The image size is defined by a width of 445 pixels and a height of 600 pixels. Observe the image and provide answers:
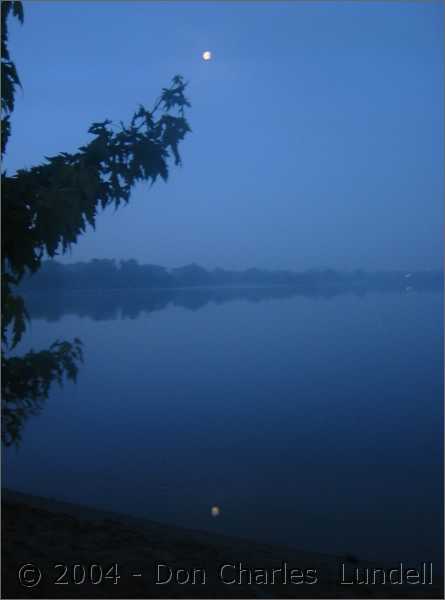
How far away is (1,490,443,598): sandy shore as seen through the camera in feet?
17.0

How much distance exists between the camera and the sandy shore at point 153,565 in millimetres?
5188

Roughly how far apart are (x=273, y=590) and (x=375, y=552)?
2724 mm

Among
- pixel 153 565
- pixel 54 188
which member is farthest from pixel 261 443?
pixel 54 188

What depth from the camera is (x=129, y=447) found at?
12.4m

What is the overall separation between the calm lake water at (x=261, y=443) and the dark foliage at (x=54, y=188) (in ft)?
15.7

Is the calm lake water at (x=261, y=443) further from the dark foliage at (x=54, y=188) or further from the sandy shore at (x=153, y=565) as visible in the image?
the dark foliage at (x=54, y=188)

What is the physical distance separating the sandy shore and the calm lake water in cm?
146

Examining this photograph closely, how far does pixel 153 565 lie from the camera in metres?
5.75

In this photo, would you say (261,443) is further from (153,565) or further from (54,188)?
(54,188)

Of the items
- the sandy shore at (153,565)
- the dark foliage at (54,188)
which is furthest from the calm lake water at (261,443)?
the dark foliage at (54,188)

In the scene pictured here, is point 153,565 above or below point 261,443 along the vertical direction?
above

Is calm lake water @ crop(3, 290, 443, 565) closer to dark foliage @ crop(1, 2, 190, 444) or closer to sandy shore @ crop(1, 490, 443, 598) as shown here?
sandy shore @ crop(1, 490, 443, 598)

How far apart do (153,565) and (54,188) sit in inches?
143

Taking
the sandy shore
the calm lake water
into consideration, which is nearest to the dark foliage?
the sandy shore
